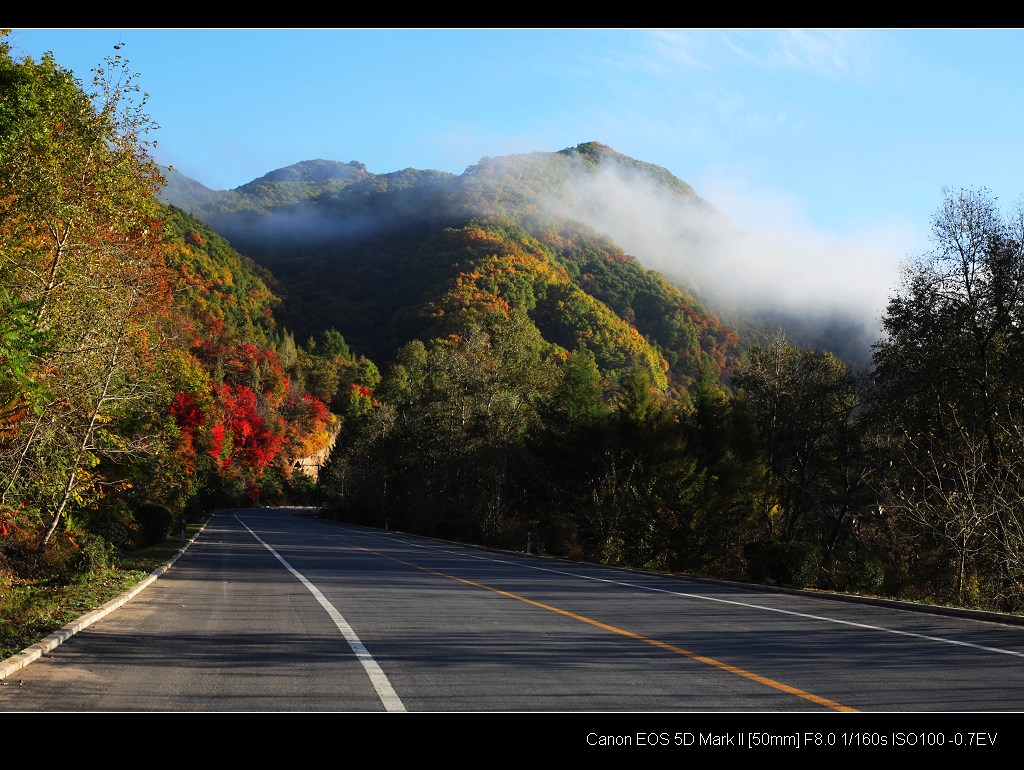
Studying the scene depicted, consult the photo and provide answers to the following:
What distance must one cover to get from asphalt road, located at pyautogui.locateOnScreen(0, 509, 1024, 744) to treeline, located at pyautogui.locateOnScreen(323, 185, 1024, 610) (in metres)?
7.69

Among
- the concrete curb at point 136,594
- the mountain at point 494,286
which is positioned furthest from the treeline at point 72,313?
the mountain at point 494,286

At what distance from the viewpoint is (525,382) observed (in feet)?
197

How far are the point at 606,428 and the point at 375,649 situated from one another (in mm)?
41931

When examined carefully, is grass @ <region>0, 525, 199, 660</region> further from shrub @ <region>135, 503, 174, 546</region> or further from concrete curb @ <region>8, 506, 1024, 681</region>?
shrub @ <region>135, 503, 174, 546</region>

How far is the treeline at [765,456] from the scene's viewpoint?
930 inches

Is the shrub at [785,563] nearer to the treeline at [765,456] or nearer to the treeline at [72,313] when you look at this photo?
the treeline at [765,456]

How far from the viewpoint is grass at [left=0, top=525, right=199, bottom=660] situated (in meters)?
10.3

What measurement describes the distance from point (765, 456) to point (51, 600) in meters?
41.5

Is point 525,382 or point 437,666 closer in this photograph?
point 437,666

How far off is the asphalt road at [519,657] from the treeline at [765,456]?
7692 millimetres

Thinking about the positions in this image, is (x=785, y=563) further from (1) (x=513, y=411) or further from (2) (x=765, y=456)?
(1) (x=513, y=411)

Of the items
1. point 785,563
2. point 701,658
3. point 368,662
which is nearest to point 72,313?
point 368,662

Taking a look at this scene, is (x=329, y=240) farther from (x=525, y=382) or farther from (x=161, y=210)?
(x=161, y=210)
